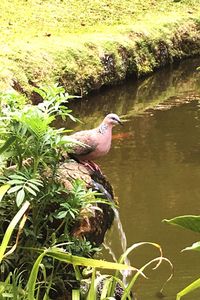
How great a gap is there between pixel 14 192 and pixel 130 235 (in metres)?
2.41

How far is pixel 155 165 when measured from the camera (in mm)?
7402

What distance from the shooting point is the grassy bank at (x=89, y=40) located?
10.5 meters

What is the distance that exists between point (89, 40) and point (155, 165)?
5.33m

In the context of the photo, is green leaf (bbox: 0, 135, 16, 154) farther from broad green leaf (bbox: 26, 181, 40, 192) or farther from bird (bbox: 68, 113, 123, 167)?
bird (bbox: 68, 113, 123, 167)

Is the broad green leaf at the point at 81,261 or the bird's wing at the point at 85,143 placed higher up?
the bird's wing at the point at 85,143

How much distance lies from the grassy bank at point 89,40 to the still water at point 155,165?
53cm

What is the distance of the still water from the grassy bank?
527mm

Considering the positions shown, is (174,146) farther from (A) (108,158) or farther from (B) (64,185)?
(B) (64,185)

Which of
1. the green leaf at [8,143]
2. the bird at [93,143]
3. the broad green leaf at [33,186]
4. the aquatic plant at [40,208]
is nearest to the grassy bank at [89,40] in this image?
the bird at [93,143]

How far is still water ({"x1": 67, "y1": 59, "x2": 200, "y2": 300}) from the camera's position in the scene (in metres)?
4.96

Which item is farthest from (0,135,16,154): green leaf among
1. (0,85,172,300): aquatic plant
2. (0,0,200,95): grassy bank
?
(0,0,200,95): grassy bank

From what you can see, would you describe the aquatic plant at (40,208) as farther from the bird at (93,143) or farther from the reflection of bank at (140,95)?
the reflection of bank at (140,95)

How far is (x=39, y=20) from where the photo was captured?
1328cm

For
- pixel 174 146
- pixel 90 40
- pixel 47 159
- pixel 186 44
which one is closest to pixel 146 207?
pixel 174 146
